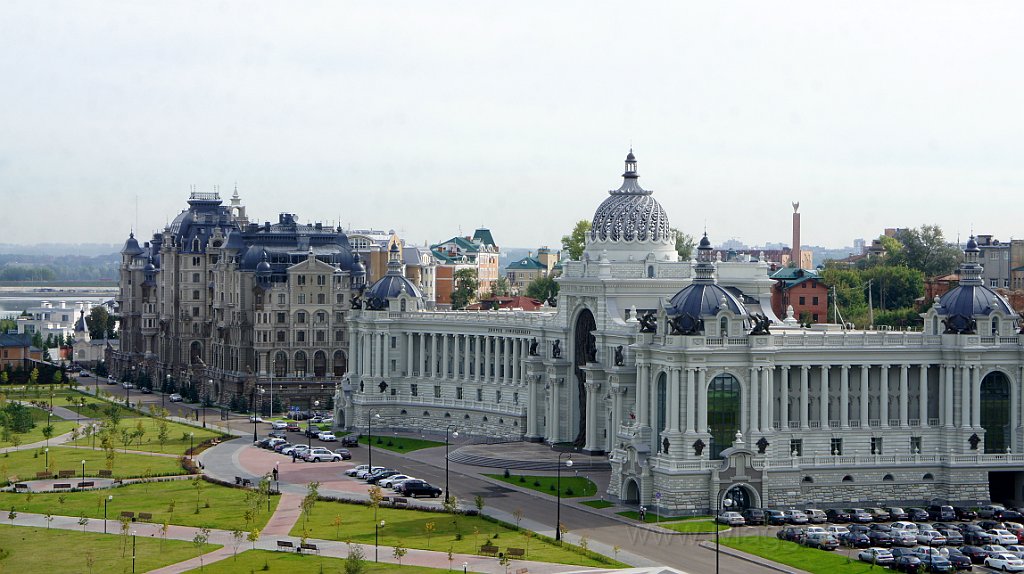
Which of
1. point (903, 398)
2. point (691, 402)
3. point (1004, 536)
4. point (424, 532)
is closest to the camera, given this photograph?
point (1004, 536)

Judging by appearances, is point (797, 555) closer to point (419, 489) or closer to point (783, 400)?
point (783, 400)

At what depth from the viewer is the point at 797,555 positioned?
9831 cm

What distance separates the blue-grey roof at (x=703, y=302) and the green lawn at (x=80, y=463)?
4318cm

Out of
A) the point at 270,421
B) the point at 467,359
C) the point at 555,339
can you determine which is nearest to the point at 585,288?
the point at 555,339

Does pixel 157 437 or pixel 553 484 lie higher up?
pixel 157 437

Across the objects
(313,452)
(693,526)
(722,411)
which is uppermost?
(722,411)

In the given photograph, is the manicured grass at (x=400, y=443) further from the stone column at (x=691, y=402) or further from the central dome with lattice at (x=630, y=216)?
the stone column at (x=691, y=402)

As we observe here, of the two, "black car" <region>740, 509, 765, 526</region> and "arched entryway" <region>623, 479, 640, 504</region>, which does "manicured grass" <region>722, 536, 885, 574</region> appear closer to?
"black car" <region>740, 509, 765, 526</region>

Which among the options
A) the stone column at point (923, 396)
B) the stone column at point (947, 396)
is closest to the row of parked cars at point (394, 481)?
the stone column at point (923, 396)

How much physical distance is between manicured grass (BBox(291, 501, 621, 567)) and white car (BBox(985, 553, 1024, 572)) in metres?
20.4

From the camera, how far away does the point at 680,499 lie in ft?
367

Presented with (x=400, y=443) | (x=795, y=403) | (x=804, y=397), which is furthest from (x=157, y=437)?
(x=804, y=397)

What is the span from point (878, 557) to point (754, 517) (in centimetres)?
1464

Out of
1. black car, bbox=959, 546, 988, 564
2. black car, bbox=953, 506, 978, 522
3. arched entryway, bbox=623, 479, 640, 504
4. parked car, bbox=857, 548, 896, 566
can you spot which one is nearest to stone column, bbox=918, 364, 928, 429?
black car, bbox=953, 506, 978, 522
